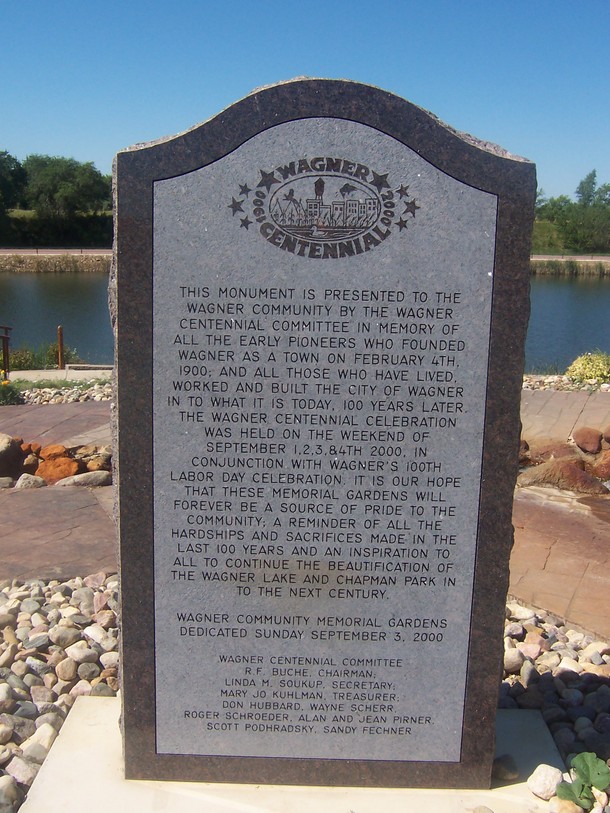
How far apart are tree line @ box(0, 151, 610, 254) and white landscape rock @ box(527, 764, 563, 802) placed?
220 ft

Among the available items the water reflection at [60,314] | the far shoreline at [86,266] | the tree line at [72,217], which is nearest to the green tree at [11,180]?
the tree line at [72,217]

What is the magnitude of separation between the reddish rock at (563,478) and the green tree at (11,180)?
7091 centimetres

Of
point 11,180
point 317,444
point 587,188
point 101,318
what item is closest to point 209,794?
point 317,444

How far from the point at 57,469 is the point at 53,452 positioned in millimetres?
326

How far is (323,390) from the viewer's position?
2518mm

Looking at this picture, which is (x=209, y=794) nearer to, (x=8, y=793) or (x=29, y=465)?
(x=8, y=793)

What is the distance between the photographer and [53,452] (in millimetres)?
6414

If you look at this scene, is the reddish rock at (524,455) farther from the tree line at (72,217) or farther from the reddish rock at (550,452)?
the tree line at (72,217)

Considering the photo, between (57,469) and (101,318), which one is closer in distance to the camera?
(57,469)

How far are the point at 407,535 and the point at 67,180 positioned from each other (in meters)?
72.1

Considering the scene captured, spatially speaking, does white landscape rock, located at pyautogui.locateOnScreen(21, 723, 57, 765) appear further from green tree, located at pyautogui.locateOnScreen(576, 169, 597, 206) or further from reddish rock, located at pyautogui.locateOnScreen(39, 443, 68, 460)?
green tree, located at pyautogui.locateOnScreen(576, 169, 597, 206)

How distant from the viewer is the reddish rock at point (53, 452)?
21.0ft

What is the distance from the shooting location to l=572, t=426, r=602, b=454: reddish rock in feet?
23.2

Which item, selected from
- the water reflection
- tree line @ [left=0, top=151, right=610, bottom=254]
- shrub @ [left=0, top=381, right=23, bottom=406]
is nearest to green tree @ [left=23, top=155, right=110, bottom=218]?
tree line @ [left=0, top=151, right=610, bottom=254]
